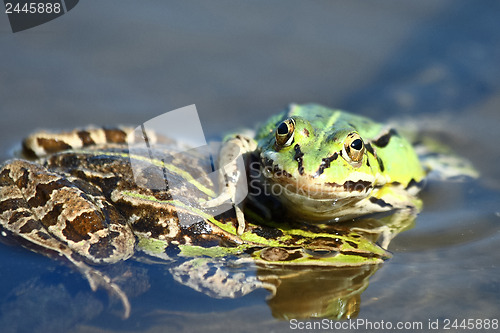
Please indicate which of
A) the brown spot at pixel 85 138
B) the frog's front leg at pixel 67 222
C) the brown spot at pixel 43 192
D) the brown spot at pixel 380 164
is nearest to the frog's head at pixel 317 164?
the brown spot at pixel 380 164

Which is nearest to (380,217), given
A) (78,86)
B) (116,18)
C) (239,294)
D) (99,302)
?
(239,294)

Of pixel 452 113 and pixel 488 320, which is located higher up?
pixel 452 113

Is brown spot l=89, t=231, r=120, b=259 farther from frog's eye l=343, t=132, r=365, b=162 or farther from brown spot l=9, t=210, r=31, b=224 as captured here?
frog's eye l=343, t=132, r=365, b=162

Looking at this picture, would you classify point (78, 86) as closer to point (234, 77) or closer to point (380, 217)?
point (234, 77)

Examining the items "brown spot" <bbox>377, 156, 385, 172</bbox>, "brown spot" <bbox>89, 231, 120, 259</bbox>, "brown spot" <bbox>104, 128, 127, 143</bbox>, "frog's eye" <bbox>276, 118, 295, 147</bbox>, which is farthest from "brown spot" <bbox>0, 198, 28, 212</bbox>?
"brown spot" <bbox>377, 156, 385, 172</bbox>

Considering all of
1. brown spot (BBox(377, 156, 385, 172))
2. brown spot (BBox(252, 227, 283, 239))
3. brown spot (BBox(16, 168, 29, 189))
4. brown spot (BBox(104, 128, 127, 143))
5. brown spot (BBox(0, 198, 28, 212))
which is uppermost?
brown spot (BBox(104, 128, 127, 143))

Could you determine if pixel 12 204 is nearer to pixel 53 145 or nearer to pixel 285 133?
pixel 53 145
